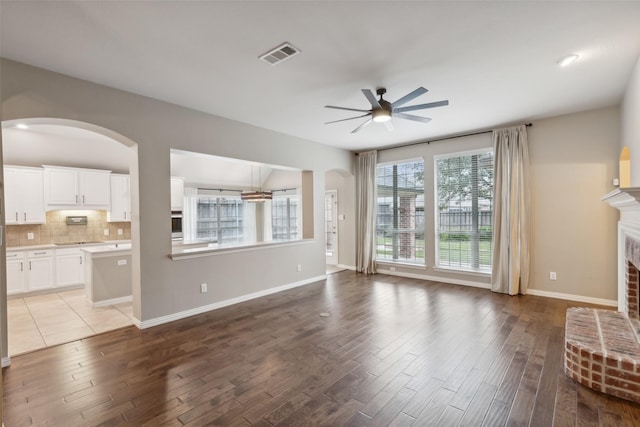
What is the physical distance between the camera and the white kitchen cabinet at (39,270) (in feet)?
17.3

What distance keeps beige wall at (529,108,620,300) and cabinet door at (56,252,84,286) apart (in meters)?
8.37

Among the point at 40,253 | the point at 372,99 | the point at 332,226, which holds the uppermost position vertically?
the point at 372,99

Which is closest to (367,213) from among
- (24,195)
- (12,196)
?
(24,195)

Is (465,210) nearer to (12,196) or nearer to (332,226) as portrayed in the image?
(332,226)

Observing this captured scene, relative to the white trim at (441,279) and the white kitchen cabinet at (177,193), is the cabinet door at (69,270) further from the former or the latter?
the white trim at (441,279)

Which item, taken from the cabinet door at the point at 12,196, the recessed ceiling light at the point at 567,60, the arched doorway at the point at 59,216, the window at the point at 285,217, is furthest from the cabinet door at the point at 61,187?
the recessed ceiling light at the point at 567,60

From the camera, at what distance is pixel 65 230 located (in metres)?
6.09

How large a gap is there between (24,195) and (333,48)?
6.32m

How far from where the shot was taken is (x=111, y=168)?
6527mm

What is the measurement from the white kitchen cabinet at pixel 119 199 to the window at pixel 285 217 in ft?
13.7

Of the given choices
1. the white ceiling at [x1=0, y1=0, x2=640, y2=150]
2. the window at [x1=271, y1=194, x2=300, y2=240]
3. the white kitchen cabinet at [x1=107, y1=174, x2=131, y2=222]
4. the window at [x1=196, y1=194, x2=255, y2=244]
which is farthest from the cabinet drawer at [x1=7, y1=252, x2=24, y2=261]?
the window at [x1=271, y1=194, x2=300, y2=240]

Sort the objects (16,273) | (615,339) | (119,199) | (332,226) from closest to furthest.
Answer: (615,339) < (16,273) < (119,199) < (332,226)

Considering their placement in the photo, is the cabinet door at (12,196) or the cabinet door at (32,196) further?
the cabinet door at (32,196)

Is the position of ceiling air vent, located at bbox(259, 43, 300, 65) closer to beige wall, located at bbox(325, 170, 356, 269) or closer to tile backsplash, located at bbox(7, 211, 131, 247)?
beige wall, located at bbox(325, 170, 356, 269)
